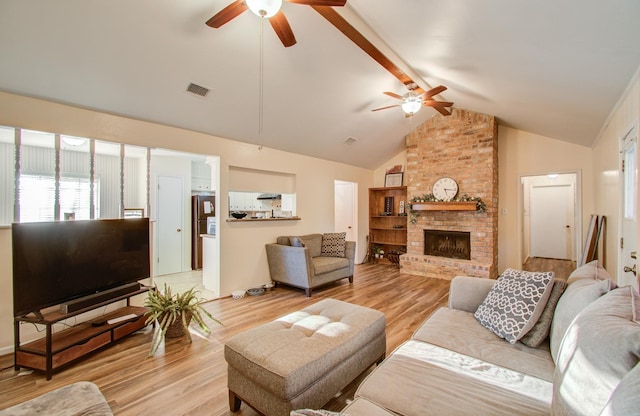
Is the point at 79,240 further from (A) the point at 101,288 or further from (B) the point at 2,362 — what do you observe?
(B) the point at 2,362

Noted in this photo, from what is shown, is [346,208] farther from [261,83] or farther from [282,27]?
[282,27]

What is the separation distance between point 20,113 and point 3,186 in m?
0.68

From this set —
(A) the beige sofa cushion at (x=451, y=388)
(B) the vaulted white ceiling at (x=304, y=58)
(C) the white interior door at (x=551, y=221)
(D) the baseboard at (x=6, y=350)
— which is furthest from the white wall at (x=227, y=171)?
(C) the white interior door at (x=551, y=221)

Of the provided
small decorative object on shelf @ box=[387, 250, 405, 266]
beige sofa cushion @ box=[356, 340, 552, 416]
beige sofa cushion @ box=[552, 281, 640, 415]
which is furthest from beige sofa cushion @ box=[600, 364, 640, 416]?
small decorative object on shelf @ box=[387, 250, 405, 266]

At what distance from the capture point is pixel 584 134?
420cm

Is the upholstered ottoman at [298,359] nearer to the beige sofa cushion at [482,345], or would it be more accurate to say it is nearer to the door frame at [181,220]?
the beige sofa cushion at [482,345]

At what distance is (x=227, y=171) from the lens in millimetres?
4168

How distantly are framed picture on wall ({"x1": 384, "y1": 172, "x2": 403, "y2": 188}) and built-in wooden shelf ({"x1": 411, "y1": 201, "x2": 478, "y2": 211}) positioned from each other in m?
1.09

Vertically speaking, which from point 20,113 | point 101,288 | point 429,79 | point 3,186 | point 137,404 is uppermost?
point 429,79

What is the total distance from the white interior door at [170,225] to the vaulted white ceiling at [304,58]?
2517 mm

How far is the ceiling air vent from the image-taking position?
10.0 ft

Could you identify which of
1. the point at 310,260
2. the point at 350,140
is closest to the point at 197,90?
the point at 310,260

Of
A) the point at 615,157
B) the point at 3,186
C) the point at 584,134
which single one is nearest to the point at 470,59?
the point at 615,157

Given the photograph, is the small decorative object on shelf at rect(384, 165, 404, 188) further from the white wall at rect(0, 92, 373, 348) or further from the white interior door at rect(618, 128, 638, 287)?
the white interior door at rect(618, 128, 638, 287)
